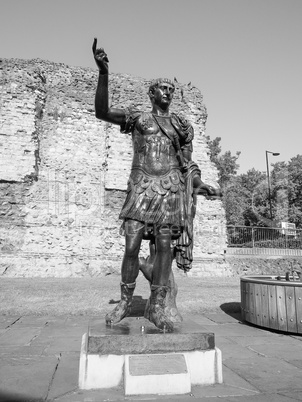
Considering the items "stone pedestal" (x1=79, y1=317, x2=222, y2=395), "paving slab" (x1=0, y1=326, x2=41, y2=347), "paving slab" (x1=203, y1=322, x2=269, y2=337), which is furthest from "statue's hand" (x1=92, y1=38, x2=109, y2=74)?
"paving slab" (x1=203, y1=322, x2=269, y2=337)

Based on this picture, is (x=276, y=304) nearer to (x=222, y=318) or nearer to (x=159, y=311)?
(x=222, y=318)

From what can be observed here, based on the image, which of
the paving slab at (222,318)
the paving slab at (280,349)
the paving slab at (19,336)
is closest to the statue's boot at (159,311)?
the paving slab at (280,349)

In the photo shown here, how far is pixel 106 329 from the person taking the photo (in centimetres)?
277

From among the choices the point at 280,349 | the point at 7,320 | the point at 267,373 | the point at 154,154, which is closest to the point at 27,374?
the point at 267,373

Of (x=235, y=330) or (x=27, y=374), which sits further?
(x=235, y=330)

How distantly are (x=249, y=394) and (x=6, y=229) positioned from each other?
10812mm

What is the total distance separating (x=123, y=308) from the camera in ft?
9.84

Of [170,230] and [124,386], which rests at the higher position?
[170,230]

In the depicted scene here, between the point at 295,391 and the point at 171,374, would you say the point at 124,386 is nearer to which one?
the point at 171,374

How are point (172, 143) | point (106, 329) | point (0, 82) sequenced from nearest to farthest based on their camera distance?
point (106, 329)
point (172, 143)
point (0, 82)

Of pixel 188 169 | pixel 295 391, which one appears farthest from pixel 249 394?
pixel 188 169

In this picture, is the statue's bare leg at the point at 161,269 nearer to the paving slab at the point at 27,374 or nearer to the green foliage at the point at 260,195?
the paving slab at the point at 27,374

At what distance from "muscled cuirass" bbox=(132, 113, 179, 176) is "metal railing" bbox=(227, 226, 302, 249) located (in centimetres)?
1563

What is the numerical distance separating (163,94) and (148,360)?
2257 millimetres
